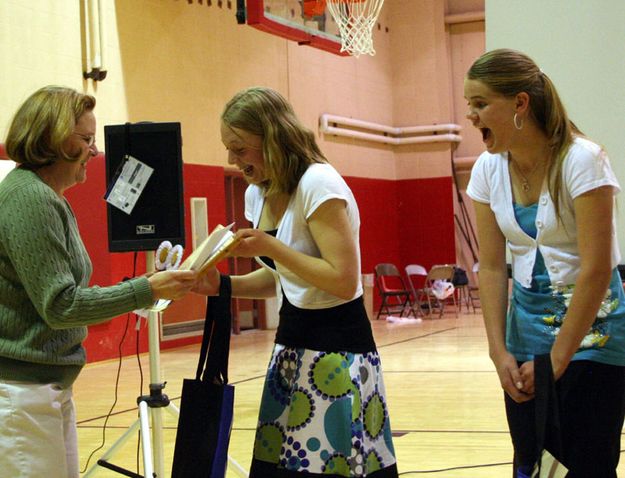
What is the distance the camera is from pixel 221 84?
1209cm

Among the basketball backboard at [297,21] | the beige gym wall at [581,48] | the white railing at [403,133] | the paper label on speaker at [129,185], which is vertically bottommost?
the paper label on speaker at [129,185]

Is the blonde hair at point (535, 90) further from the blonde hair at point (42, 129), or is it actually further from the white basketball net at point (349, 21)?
the white basketball net at point (349, 21)

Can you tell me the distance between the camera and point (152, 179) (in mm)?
3941

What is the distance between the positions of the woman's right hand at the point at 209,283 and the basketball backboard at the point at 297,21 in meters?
7.66

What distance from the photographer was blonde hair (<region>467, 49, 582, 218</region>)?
6.81 feet

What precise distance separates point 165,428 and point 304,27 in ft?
20.8

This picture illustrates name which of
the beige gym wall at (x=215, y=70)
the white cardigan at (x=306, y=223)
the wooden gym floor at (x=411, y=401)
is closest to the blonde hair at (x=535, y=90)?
the white cardigan at (x=306, y=223)

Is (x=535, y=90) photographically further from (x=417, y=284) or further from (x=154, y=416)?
A: (x=417, y=284)

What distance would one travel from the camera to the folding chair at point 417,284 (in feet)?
49.9

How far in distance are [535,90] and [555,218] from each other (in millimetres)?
297

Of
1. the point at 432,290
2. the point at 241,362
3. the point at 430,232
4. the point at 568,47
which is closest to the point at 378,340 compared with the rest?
the point at 241,362

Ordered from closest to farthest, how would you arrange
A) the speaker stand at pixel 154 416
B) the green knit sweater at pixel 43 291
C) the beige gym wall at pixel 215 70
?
the green knit sweater at pixel 43 291 → the speaker stand at pixel 154 416 → the beige gym wall at pixel 215 70

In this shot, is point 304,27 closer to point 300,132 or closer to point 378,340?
point 378,340

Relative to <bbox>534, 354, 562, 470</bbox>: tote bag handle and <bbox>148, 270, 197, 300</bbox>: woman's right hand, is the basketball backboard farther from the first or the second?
<bbox>534, 354, 562, 470</bbox>: tote bag handle
